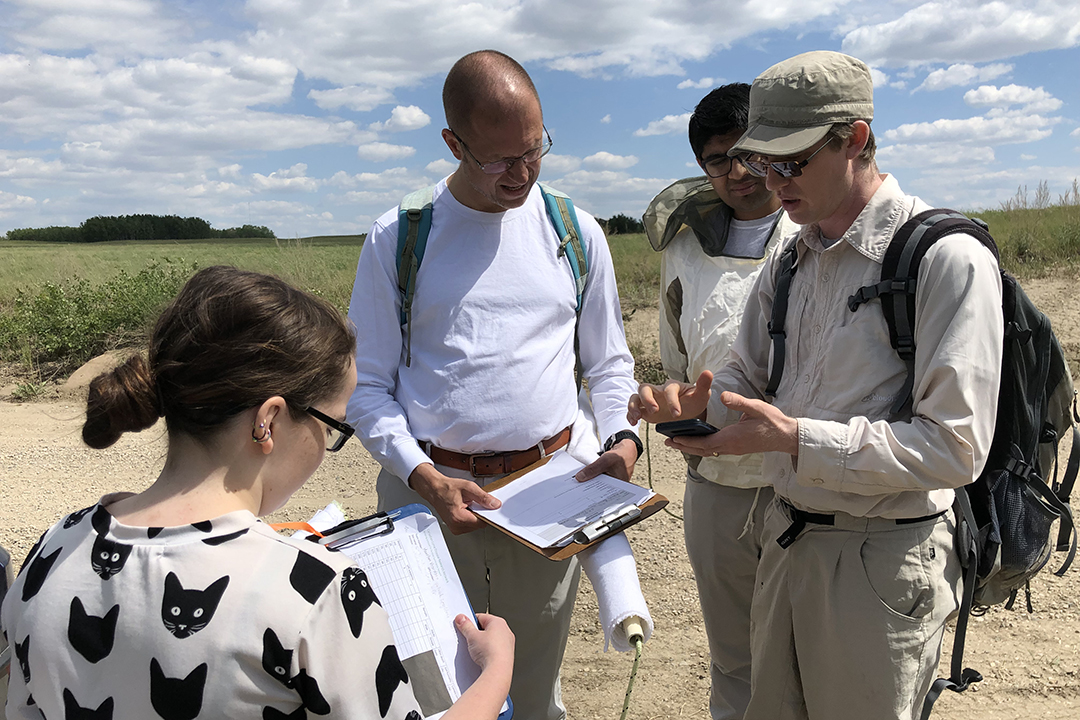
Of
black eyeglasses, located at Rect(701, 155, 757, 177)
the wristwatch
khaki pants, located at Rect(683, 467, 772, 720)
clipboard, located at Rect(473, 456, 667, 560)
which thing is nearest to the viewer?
clipboard, located at Rect(473, 456, 667, 560)

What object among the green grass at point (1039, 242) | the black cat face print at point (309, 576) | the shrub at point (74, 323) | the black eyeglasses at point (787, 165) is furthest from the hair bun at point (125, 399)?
the green grass at point (1039, 242)

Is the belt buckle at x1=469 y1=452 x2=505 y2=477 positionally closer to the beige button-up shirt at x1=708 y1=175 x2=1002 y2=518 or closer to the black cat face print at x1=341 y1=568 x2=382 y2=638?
the beige button-up shirt at x1=708 y1=175 x2=1002 y2=518

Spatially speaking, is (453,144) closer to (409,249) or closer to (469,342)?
(409,249)

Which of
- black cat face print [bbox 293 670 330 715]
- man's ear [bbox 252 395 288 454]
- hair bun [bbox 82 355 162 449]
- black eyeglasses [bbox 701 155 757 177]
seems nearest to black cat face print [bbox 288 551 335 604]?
black cat face print [bbox 293 670 330 715]

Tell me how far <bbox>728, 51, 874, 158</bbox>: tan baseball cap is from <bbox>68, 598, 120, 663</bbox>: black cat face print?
1697mm

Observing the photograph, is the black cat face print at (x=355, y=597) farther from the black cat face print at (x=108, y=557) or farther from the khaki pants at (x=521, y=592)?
the khaki pants at (x=521, y=592)

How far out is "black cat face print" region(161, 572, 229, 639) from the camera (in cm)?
116

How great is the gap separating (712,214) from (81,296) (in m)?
10.4

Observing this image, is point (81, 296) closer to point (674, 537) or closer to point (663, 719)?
point (674, 537)

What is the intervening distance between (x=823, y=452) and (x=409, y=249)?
4.71 feet

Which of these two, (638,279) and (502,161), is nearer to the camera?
(502,161)

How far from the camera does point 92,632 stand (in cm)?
119

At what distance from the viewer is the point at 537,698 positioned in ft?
8.80

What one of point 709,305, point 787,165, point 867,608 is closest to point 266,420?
point 787,165
